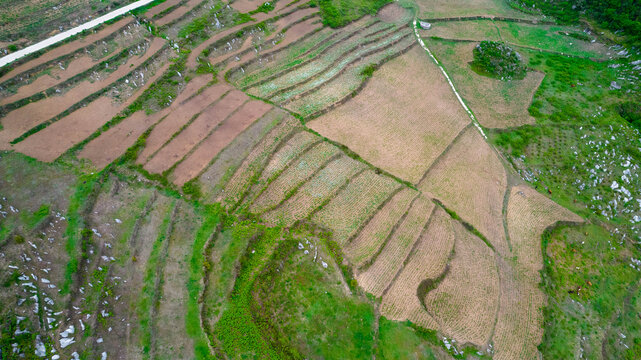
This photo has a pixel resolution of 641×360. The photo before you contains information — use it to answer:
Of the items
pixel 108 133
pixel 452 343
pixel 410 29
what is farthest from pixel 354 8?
pixel 452 343

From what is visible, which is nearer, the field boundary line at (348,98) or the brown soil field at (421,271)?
the brown soil field at (421,271)

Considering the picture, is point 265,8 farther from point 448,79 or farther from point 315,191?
point 315,191

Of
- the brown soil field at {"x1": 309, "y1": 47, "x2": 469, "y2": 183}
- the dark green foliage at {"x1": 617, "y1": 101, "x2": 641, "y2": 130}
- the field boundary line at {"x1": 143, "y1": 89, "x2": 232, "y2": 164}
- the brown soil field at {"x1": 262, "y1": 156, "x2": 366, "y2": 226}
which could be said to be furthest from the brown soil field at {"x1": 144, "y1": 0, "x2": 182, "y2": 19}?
the dark green foliage at {"x1": 617, "y1": 101, "x2": 641, "y2": 130}

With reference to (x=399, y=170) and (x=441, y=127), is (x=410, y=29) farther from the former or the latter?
(x=399, y=170)

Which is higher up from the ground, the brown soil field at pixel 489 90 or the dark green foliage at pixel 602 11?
Result: the dark green foliage at pixel 602 11

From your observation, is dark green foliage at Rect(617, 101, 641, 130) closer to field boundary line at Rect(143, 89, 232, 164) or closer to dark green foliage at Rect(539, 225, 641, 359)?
dark green foliage at Rect(539, 225, 641, 359)

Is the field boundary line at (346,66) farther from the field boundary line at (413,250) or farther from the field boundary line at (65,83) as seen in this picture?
the field boundary line at (413,250)

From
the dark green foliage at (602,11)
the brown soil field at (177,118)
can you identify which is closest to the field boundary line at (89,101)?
the brown soil field at (177,118)
